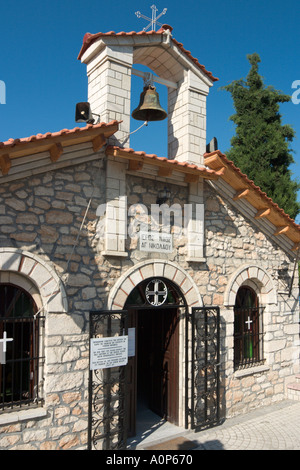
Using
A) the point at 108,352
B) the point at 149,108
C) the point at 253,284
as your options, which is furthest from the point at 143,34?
the point at 253,284

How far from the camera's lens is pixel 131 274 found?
225 inches

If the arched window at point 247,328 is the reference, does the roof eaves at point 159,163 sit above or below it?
above

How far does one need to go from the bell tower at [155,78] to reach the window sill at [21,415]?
395 centimetres

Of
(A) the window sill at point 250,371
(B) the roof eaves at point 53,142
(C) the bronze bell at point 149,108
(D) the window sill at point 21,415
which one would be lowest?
(A) the window sill at point 250,371

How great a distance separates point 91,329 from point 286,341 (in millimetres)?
5056

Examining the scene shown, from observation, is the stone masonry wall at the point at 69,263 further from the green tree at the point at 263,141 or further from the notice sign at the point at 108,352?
the green tree at the point at 263,141

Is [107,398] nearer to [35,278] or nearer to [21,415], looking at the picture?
[21,415]

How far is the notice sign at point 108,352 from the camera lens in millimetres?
5074

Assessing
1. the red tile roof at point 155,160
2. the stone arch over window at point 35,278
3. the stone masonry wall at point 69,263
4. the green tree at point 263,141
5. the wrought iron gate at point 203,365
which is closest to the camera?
the stone arch over window at point 35,278

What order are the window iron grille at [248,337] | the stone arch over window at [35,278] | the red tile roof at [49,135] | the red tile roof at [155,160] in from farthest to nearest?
the window iron grille at [248,337]
the red tile roof at [155,160]
the stone arch over window at [35,278]
the red tile roof at [49,135]

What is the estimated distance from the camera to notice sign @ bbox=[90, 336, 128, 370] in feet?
16.6

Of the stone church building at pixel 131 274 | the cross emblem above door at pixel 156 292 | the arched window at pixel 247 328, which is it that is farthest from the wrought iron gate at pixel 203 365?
the arched window at pixel 247 328
